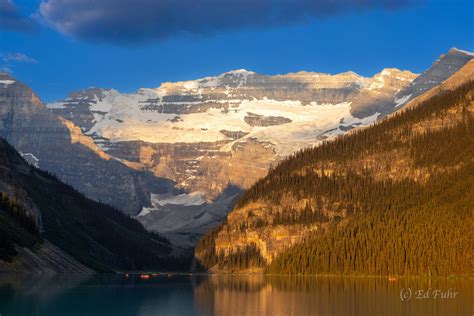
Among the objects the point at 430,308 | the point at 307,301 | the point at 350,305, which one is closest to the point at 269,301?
the point at 307,301

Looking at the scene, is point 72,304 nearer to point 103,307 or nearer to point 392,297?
point 103,307

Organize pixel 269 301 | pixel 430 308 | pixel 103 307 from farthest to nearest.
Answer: pixel 269 301
pixel 103 307
pixel 430 308

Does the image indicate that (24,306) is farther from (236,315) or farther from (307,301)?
(307,301)

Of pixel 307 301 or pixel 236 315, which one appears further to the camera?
pixel 307 301

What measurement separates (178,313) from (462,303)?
4724 centimetres

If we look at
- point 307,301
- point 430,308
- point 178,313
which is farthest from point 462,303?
point 178,313

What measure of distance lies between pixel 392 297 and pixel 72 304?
58.0 meters

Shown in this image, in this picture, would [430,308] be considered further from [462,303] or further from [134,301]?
[134,301]

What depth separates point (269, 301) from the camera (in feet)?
617

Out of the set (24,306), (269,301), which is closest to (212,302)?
(269,301)

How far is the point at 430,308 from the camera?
162 m

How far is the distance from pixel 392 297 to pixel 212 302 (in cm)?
3374


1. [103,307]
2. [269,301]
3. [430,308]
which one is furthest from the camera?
[269,301]

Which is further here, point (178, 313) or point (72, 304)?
point (72, 304)
